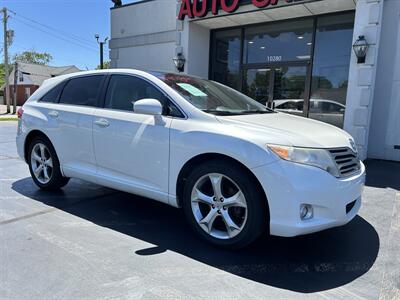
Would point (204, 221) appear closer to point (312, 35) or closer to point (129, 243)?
point (129, 243)

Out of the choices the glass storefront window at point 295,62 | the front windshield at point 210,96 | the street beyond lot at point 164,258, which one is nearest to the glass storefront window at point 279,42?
the glass storefront window at point 295,62

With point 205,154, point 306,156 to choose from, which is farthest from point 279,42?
point 306,156

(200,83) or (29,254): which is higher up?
(200,83)

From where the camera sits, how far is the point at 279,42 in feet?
32.8

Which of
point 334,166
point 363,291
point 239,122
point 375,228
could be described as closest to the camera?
point 363,291

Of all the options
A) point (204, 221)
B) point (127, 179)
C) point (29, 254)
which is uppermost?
point (127, 179)

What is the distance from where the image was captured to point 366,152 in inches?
312

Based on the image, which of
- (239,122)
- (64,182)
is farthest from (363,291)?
(64,182)

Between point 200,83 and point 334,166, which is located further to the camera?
point 200,83

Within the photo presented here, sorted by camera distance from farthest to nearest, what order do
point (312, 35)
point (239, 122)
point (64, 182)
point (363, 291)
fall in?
1. point (312, 35)
2. point (64, 182)
3. point (239, 122)
4. point (363, 291)

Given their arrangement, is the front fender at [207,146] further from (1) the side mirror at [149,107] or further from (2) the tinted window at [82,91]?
(2) the tinted window at [82,91]

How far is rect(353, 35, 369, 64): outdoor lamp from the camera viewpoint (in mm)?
7406

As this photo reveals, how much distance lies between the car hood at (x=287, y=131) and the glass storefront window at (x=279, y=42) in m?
6.67

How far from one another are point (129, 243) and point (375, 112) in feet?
22.6
